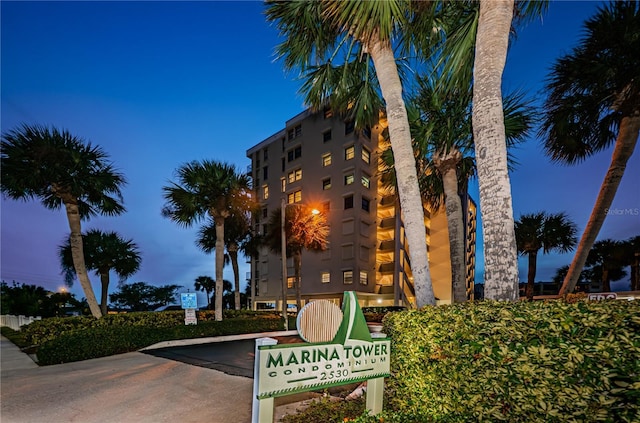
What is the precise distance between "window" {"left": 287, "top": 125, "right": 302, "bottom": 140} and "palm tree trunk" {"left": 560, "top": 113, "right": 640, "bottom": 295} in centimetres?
3597

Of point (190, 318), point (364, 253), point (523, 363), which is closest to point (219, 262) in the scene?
point (190, 318)

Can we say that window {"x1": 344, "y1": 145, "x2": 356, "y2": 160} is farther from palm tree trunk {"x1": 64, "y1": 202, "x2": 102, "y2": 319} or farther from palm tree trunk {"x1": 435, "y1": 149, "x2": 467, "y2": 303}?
palm tree trunk {"x1": 64, "y1": 202, "x2": 102, "y2": 319}

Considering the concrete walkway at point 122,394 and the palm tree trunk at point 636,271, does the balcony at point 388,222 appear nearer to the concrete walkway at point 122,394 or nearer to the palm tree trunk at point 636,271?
the palm tree trunk at point 636,271

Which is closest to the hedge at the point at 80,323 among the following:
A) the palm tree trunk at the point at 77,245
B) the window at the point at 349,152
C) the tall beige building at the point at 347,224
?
the palm tree trunk at the point at 77,245

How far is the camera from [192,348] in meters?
13.1

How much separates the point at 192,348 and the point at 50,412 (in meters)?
8.25

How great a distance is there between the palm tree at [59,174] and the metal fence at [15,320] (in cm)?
829

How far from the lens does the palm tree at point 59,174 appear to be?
11.9 m

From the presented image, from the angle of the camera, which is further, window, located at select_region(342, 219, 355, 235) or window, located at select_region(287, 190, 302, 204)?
window, located at select_region(287, 190, 302, 204)

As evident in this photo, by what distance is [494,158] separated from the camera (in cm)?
482

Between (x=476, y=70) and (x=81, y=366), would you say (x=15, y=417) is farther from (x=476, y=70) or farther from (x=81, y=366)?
(x=476, y=70)

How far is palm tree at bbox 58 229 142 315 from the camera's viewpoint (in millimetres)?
23547

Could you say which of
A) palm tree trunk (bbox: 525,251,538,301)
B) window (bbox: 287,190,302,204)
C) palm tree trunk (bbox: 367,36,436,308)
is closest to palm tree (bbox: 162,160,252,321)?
palm tree trunk (bbox: 367,36,436,308)

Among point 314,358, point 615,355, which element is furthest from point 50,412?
point 615,355
